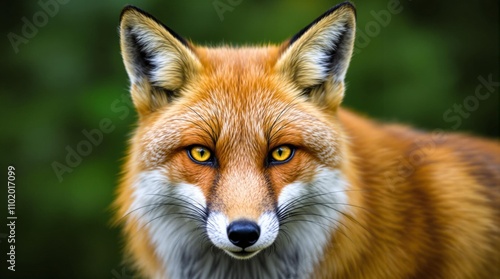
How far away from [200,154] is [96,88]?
12.4ft

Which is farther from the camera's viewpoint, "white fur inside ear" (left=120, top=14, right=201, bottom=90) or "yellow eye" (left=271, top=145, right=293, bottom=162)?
"white fur inside ear" (left=120, top=14, right=201, bottom=90)

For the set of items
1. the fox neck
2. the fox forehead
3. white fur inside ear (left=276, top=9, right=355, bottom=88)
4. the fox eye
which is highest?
white fur inside ear (left=276, top=9, right=355, bottom=88)

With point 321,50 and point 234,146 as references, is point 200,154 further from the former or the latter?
point 321,50

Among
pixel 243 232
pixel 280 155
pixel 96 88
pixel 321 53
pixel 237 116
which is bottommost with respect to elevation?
pixel 243 232

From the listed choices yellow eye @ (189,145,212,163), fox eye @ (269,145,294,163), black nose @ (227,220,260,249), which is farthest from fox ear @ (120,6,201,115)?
black nose @ (227,220,260,249)

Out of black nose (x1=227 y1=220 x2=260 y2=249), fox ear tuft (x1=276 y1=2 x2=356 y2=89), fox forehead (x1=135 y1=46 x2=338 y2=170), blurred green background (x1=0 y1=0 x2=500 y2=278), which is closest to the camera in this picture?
black nose (x1=227 y1=220 x2=260 y2=249)

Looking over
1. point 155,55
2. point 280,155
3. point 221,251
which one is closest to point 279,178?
point 280,155

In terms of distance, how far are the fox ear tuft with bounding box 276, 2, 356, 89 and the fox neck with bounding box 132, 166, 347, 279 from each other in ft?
2.06

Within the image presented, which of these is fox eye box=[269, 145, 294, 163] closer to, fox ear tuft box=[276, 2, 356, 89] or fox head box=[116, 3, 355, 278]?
fox head box=[116, 3, 355, 278]

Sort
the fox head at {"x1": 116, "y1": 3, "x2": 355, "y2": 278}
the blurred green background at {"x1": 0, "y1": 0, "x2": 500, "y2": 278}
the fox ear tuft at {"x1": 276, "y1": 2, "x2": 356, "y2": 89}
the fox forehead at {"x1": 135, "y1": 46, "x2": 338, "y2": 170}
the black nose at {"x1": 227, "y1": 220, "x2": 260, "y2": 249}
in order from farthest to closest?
the blurred green background at {"x1": 0, "y1": 0, "x2": 500, "y2": 278}
the fox ear tuft at {"x1": 276, "y1": 2, "x2": 356, "y2": 89}
the fox forehead at {"x1": 135, "y1": 46, "x2": 338, "y2": 170}
the fox head at {"x1": 116, "y1": 3, "x2": 355, "y2": 278}
the black nose at {"x1": 227, "y1": 220, "x2": 260, "y2": 249}

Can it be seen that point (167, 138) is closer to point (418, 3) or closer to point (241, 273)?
point (241, 273)

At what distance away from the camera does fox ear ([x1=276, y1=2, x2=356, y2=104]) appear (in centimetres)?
369

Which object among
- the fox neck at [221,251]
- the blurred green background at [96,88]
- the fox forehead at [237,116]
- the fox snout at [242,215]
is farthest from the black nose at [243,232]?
the blurred green background at [96,88]

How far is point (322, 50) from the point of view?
382cm
